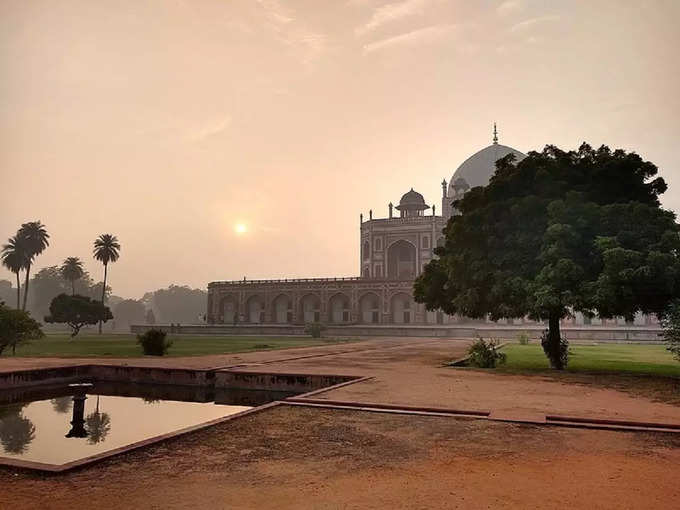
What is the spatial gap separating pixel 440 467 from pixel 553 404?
545cm

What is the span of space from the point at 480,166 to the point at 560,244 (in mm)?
66848

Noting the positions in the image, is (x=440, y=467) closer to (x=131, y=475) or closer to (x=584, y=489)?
(x=584, y=489)

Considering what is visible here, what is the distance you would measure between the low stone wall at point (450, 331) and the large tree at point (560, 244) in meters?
26.8

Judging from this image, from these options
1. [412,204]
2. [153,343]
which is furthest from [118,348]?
[412,204]

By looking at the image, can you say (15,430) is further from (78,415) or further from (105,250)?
(105,250)

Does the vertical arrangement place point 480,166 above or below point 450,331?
above

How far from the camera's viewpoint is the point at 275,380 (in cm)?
1588

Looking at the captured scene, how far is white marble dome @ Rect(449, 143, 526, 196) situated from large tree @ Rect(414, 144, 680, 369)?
5878cm

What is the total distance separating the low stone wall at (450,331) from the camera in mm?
44194

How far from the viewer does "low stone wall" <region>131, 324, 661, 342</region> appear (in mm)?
44194

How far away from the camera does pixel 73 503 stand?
5.16 meters

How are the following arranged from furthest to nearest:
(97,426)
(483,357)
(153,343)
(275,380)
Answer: (153,343), (483,357), (275,380), (97,426)

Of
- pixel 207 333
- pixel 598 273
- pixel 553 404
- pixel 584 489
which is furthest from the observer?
pixel 207 333

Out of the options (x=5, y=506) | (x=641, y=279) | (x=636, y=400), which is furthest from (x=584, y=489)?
(x=641, y=279)
